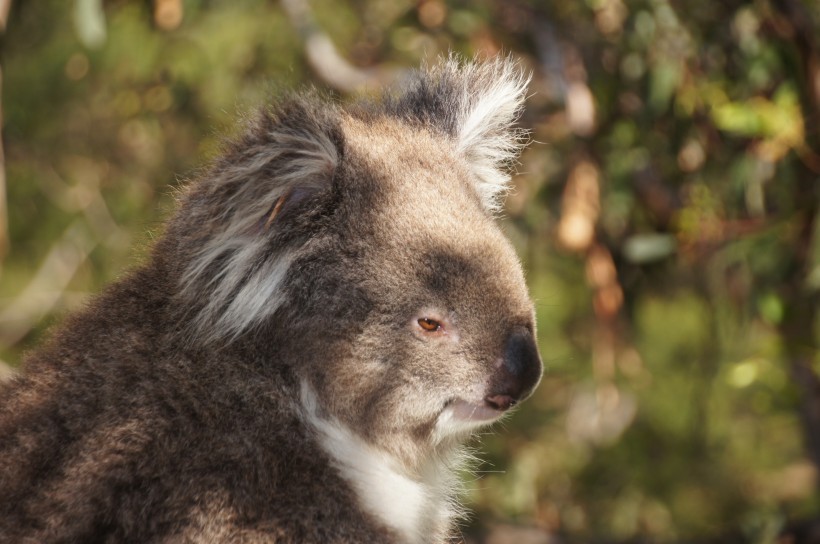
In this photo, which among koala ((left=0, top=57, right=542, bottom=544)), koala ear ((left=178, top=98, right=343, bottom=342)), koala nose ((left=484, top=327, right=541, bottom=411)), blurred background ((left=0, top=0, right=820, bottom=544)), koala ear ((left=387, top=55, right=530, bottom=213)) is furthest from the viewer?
blurred background ((left=0, top=0, right=820, bottom=544))

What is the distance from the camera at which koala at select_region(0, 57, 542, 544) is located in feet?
6.46

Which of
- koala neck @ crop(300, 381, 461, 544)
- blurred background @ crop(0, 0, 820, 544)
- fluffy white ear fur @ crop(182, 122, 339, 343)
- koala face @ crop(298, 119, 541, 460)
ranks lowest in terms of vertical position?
blurred background @ crop(0, 0, 820, 544)

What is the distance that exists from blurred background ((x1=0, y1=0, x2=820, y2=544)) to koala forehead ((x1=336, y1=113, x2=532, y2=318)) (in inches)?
21.9

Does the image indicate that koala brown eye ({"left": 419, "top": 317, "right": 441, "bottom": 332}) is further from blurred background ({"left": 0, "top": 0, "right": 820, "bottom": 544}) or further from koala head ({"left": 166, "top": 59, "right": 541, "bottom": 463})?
blurred background ({"left": 0, "top": 0, "right": 820, "bottom": 544})

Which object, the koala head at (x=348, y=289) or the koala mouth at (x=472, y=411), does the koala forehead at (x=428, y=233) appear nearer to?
the koala head at (x=348, y=289)

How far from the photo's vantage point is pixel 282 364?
222cm

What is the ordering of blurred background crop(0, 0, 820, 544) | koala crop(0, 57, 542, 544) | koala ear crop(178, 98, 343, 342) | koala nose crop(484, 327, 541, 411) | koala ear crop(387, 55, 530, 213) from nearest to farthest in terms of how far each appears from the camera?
koala crop(0, 57, 542, 544) < koala ear crop(178, 98, 343, 342) < koala nose crop(484, 327, 541, 411) < koala ear crop(387, 55, 530, 213) < blurred background crop(0, 0, 820, 544)

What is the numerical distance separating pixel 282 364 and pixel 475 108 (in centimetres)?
95

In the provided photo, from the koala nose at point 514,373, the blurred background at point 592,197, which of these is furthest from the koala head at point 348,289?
the blurred background at point 592,197

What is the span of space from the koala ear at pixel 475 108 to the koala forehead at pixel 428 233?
21 centimetres

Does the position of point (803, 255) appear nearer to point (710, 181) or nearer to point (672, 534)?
point (710, 181)

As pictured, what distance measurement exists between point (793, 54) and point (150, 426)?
2736 millimetres

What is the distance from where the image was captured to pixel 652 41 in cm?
403

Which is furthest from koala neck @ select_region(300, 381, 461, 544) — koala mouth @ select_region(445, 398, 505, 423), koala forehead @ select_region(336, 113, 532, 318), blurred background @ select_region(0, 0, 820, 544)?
blurred background @ select_region(0, 0, 820, 544)
